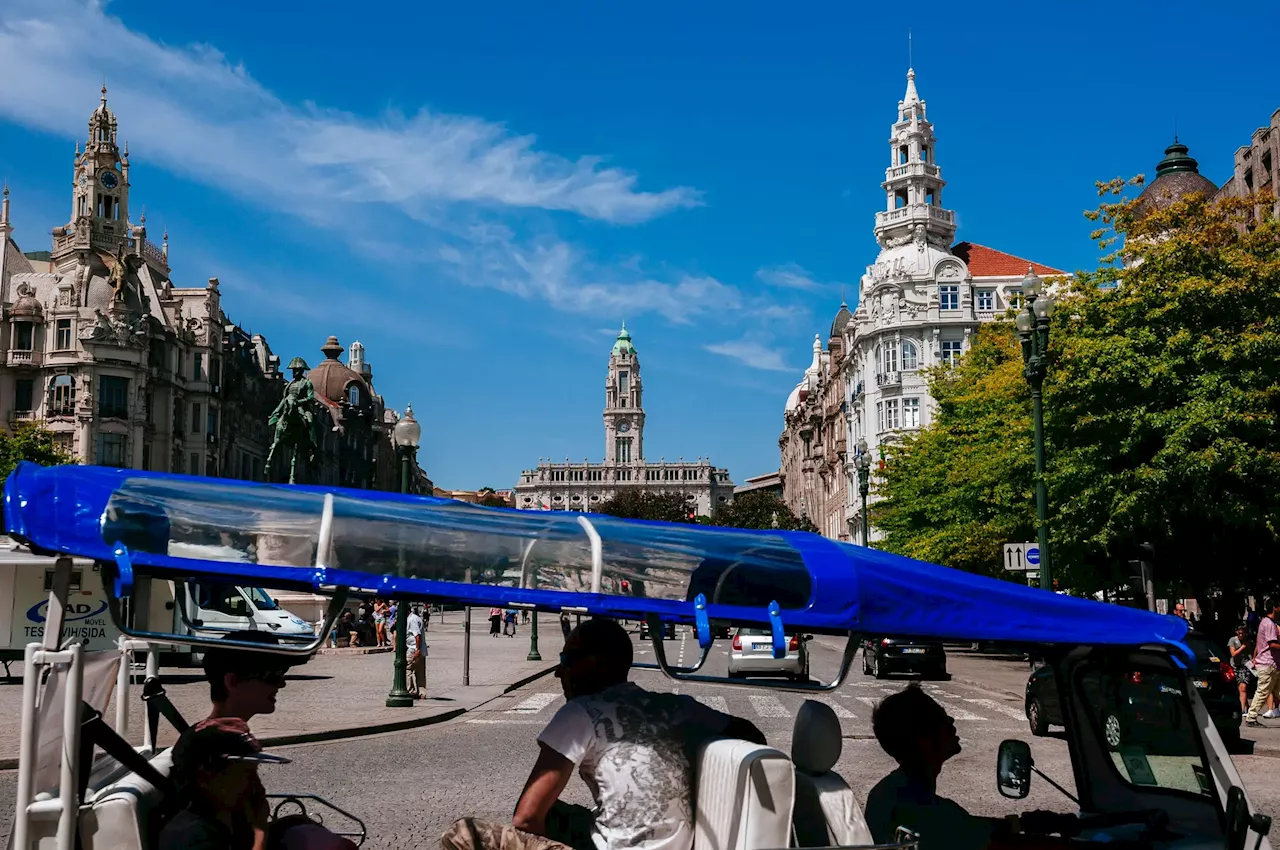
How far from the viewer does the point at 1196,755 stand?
205 inches

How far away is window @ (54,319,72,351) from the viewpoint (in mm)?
73375

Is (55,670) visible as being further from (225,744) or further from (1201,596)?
(1201,596)

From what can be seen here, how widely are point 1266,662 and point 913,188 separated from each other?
78.9 meters

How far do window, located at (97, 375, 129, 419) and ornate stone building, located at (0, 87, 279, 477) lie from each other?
0.06 m

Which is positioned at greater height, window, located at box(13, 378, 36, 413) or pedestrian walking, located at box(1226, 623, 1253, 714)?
window, located at box(13, 378, 36, 413)

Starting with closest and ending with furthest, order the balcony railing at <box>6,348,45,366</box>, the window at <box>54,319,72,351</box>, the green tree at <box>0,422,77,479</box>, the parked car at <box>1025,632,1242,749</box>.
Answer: the parked car at <box>1025,632,1242,749</box>
the green tree at <box>0,422,77,479</box>
the balcony railing at <box>6,348,45,366</box>
the window at <box>54,319,72,351</box>

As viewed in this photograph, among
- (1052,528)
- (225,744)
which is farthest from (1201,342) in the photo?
(225,744)

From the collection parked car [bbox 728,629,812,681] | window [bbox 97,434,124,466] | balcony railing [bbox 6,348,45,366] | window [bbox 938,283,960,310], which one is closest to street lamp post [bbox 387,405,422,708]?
parked car [bbox 728,629,812,681]

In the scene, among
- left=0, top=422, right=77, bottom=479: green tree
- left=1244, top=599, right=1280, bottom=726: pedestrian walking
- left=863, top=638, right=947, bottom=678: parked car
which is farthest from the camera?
left=0, top=422, right=77, bottom=479: green tree

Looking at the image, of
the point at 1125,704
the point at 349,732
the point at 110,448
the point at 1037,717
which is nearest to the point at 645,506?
the point at 110,448

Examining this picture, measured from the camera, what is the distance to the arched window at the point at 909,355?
290 feet

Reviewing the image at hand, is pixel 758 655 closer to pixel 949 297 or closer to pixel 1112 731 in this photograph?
pixel 1112 731

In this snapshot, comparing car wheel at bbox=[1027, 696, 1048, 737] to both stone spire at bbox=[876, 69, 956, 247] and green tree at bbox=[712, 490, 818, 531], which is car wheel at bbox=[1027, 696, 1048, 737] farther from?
green tree at bbox=[712, 490, 818, 531]

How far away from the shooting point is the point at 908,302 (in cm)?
8969
